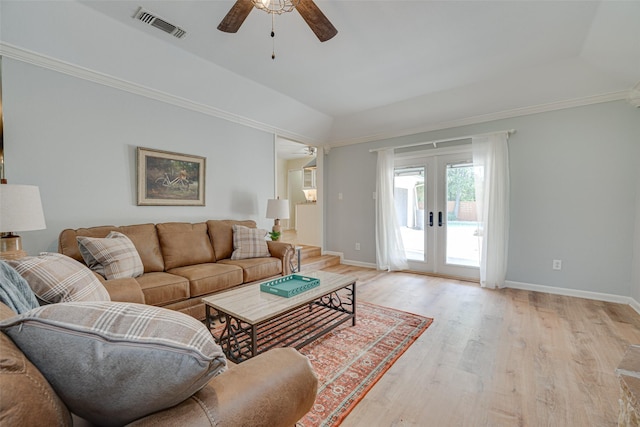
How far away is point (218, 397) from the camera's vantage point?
681 millimetres

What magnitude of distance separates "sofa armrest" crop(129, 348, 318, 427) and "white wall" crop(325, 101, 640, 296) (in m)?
4.01

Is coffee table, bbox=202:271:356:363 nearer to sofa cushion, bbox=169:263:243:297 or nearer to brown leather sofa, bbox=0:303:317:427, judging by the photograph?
sofa cushion, bbox=169:263:243:297

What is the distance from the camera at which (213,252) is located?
10.7 feet

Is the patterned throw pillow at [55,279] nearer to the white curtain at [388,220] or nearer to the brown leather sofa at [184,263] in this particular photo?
the brown leather sofa at [184,263]

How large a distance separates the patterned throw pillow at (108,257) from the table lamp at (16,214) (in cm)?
36

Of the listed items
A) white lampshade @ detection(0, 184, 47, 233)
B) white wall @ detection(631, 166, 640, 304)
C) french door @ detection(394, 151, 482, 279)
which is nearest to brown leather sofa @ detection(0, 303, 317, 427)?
white lampshade @ detection(0, 184, 47, 233)

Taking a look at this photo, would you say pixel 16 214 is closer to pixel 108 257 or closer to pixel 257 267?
pixel 108 257

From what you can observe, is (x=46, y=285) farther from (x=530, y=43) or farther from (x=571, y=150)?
(x=571, y=150)

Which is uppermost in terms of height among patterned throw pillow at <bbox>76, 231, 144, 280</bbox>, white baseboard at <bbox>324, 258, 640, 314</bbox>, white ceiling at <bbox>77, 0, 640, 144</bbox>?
white ceiling at <bbox>77, 0, 640, 144</bbox>

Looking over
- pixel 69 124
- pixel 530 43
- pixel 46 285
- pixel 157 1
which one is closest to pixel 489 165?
pixel 530 43

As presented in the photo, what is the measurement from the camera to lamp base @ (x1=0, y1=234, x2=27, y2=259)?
6.07 feet

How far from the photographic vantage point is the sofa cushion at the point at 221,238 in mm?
3323

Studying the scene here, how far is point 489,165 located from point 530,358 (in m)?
2.61

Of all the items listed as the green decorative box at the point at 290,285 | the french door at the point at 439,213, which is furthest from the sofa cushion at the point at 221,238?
the french door at the point at 439,213
